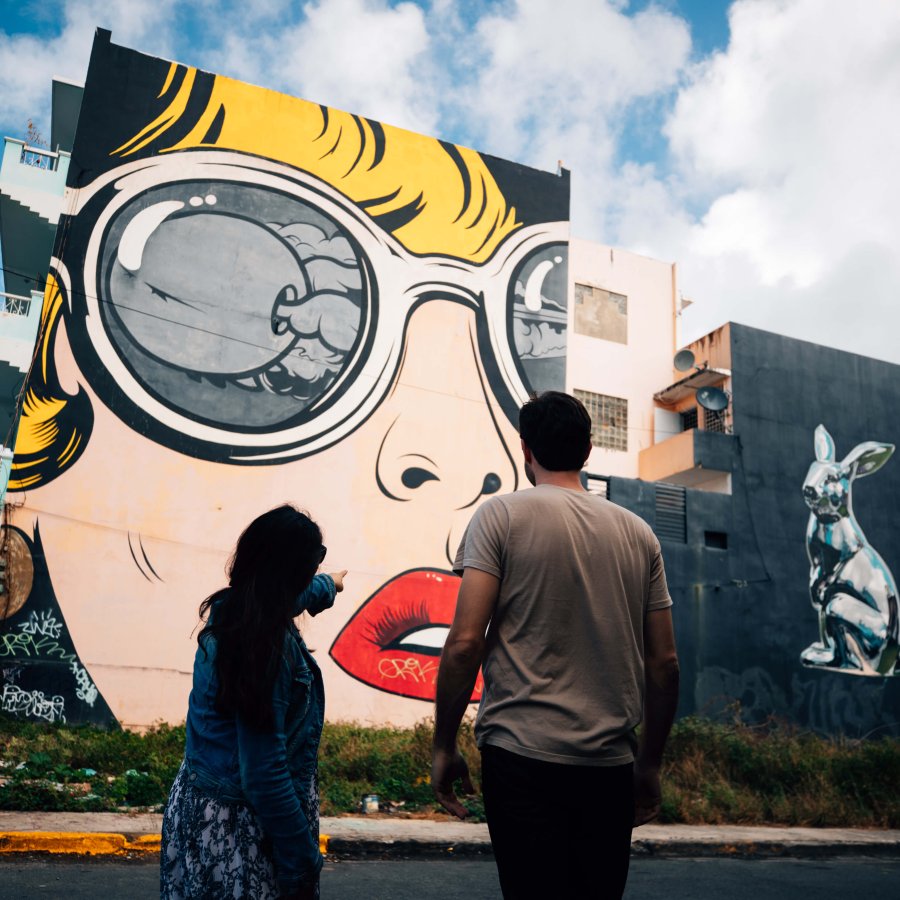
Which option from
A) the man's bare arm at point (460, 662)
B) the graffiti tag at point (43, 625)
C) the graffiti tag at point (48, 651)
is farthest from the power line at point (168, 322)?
the man's bare arm at point (460, 662)

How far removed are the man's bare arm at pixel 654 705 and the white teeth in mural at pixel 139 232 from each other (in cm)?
1154

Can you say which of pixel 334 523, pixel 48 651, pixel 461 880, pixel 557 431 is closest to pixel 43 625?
pixel 48 651

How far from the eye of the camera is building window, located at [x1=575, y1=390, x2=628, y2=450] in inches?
768

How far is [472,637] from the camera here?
209cm

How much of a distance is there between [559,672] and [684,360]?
16879 mm

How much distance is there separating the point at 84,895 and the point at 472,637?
353cm

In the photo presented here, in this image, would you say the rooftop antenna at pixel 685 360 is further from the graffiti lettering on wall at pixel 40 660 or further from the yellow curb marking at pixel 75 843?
the yellow curb marking at pixel 75 843

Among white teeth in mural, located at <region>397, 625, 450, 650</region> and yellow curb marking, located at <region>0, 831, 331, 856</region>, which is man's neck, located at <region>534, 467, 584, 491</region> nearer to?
yellow curb marking, located at <region>0, 831, 331, 856</region>

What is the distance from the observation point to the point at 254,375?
1241cm

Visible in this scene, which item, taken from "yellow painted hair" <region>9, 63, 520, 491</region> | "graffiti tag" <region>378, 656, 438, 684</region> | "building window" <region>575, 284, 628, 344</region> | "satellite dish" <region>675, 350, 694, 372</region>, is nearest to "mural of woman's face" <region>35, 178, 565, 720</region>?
"graffiti tag" <region>378, 656, 438, 684</region>

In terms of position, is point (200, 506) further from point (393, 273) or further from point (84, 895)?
point (84, 895)

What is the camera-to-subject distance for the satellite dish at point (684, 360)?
17.9m

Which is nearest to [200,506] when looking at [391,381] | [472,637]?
[391,381]

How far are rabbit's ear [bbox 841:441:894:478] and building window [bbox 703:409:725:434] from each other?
2.55 metres
